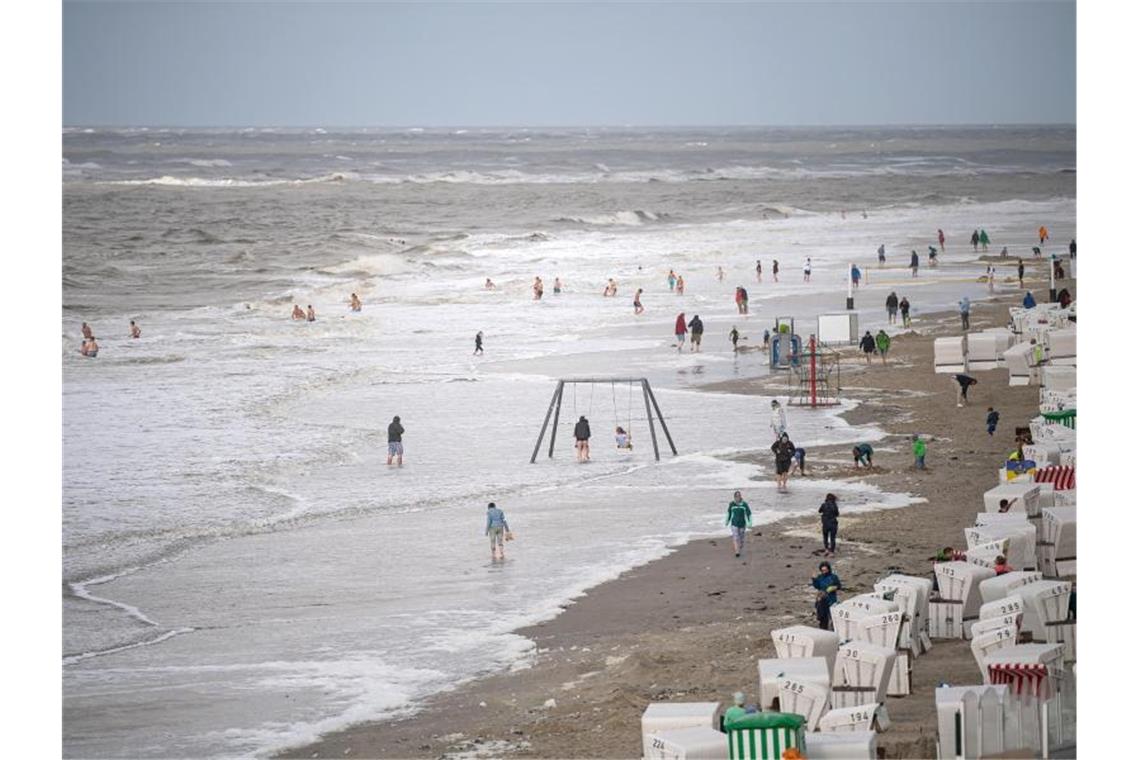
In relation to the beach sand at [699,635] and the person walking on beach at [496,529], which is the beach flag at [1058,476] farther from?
the person walking on beach at [496,529]

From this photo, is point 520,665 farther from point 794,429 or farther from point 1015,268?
point 1015,268

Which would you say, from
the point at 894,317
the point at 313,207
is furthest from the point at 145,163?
the point at 894,317

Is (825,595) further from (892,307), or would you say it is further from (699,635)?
(892,307)

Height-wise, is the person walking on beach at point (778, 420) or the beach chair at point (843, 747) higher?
the person walking on beach at point (778, 420)

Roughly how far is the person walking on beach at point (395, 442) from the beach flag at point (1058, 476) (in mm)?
9948

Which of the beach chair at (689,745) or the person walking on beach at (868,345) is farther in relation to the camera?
the person walking on beach at (868,345)

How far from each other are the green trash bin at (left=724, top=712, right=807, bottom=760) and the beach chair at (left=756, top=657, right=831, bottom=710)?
45.9 inches

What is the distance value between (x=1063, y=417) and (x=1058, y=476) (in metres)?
3.35

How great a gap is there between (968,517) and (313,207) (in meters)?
73.9

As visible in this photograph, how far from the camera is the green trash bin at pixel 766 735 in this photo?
10320mm

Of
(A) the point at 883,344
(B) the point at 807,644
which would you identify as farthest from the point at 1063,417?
(A) the point at 883,344

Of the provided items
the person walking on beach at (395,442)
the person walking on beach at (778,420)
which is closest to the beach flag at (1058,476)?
the person walking on beach at (778,420)

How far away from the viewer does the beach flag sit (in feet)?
55.6

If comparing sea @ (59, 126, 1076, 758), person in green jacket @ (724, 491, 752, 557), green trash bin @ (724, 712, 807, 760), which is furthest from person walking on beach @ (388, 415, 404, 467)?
green trash bin @ (724, 712, 807, 760)
